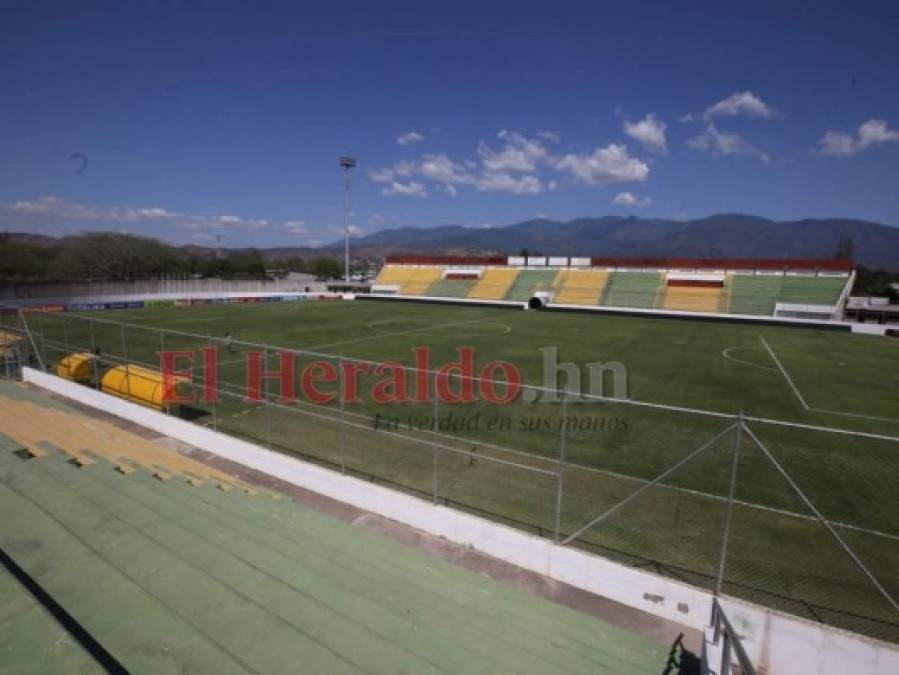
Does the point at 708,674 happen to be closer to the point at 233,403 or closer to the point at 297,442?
the point at 297,442

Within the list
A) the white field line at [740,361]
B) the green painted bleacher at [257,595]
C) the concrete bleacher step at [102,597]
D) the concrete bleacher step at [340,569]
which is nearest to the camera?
the concrete bleacher step at [102,597]

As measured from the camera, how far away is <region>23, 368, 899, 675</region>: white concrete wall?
Result: 5.39 metres

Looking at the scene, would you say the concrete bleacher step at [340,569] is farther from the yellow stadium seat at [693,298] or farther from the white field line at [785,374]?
the yellow stadium seat at [693,298]

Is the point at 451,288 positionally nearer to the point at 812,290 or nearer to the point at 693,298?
the point at 693,298

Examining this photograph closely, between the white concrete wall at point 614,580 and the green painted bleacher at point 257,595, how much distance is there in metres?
1.57

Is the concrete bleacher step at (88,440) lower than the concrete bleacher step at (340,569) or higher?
lower

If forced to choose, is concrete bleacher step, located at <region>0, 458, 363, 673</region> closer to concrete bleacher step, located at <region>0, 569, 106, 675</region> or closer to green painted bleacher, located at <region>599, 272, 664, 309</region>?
concrete bleacher step, located at <region>0, 569, 106, 675</region>

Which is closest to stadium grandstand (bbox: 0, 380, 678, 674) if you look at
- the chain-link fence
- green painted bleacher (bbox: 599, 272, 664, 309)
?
the chain-link fence

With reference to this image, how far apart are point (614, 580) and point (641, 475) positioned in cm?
415

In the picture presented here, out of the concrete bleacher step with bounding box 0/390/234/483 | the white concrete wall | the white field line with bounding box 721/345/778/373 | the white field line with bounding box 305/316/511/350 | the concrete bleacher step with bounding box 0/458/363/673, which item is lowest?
the white field line with bounding box 305/316/511/350

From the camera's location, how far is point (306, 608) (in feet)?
13.2

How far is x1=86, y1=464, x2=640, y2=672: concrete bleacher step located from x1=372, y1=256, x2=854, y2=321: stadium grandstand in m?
43.5

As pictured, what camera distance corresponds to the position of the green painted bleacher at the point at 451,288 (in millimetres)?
58906

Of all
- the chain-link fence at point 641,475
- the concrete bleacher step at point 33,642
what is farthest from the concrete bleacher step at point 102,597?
the chain-link fence at point 641,475
